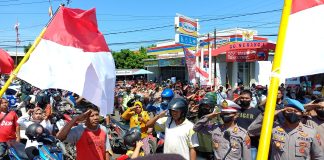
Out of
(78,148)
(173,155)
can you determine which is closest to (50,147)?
(78,148)

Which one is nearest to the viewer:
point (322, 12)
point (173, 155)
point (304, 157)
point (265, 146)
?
point (173, 155)

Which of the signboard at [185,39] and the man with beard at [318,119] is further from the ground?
the signboard at [185,39]

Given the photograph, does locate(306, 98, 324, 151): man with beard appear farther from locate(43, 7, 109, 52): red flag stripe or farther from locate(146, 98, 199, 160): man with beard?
Result: locate(43, 7, 109, 52): red flag stripe

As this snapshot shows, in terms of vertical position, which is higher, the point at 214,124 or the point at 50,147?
the point at 214,124

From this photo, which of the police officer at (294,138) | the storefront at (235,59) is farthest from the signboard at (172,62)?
the police officer at (294,138)

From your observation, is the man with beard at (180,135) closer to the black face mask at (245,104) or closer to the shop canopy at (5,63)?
the black face mask at (245,104)

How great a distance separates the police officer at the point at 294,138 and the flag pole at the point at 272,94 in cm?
207

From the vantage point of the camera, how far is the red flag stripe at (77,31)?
13.5 ft

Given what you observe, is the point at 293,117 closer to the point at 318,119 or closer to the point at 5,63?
the point at 318,119

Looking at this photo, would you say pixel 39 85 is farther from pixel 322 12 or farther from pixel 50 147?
pixel 322 12

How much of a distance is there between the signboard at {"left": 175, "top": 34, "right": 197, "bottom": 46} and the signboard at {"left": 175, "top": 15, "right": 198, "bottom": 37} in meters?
0.23

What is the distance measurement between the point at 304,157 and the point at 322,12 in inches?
78.0

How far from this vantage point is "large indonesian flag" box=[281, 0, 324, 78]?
2.35 m

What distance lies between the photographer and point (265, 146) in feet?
6.65
